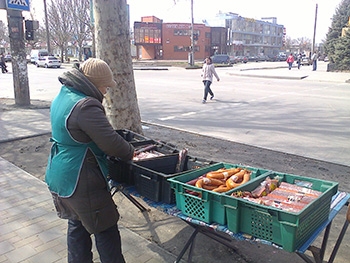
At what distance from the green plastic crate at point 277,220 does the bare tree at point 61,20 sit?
5161 cm

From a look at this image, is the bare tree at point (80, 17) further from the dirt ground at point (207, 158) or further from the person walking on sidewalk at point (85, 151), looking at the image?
the person walking on sidewalk at point (85, 151)

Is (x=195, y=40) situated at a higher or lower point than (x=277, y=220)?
higher

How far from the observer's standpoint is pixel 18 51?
1098cm

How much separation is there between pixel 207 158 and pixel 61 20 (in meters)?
53.1

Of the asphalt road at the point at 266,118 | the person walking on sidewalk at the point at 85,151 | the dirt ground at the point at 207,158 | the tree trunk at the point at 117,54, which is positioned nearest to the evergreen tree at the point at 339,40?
the asphalt road at the point at 266,118

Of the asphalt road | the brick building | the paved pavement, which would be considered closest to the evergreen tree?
the asphalt road

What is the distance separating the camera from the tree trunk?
18.4 ft

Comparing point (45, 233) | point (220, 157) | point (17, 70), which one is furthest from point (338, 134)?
point (17, 70)

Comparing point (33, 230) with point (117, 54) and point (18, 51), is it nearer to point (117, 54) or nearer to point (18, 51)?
point (117, 54)

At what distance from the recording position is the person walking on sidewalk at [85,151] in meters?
2.32

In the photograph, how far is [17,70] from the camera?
1109cm

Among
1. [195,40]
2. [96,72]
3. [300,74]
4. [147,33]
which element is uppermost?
[147,33]

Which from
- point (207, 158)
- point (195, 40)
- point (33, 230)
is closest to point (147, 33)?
point (195, 40)

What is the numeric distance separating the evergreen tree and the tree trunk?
3095 centimetres
